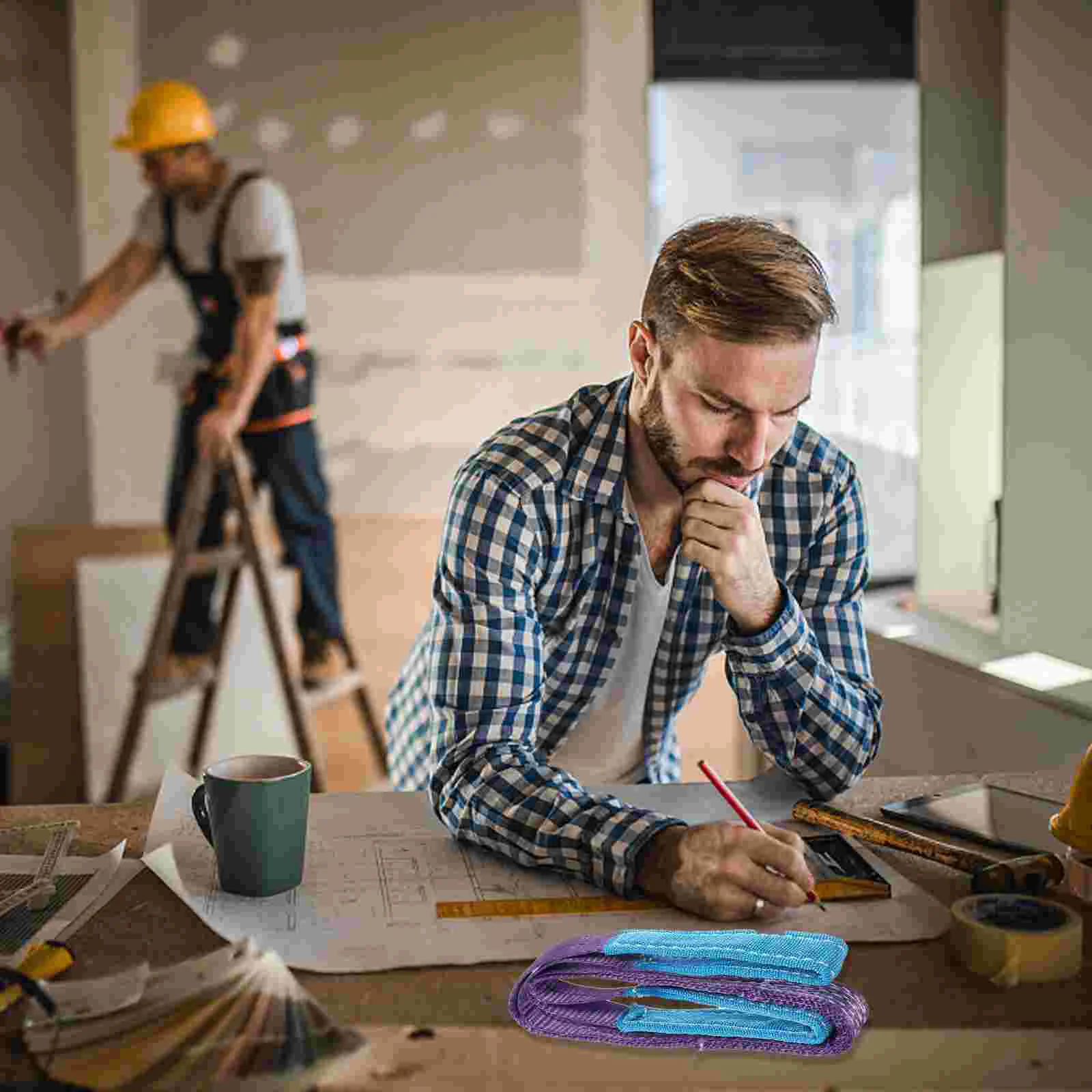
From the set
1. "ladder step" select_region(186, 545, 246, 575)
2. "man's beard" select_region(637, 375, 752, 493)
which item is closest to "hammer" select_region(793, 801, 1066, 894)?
"man's beard" select_region(637, 375, 752, 493)

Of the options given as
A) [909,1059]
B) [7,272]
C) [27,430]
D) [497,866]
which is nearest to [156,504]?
[27,430]

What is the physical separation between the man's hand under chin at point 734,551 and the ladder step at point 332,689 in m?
2.26

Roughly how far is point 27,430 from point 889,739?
2941 millimetres

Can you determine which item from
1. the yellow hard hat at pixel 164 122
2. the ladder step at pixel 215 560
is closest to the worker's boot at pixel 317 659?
the ladder step at pixel 215 560

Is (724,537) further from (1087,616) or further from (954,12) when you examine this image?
(954,12)

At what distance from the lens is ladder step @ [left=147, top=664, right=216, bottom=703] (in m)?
3.28

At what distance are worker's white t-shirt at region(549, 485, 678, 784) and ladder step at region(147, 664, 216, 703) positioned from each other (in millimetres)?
1890

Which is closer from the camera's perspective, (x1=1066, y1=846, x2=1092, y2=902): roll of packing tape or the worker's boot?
(x1=1066, y1=846, x2=1092, y2=902): roll of packing tape

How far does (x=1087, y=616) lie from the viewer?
6.95ft

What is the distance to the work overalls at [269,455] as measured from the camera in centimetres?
355

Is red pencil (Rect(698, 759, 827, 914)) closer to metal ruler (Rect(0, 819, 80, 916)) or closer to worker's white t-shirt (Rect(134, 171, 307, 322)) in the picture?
metal ruler (Rect(0, 819, 80, 916))

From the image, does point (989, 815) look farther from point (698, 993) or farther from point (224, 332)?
point (224, 332)

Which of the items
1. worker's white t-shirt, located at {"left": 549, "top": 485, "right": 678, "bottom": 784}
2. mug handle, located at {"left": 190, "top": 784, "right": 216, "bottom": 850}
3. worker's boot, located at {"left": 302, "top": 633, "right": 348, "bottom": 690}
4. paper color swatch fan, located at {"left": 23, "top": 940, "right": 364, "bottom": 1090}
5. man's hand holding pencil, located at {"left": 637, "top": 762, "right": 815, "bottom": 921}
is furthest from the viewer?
worker's boot, located at {"left": 302, "top": 633, "right": 348, "bottom": 690}

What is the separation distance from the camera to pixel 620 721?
1.63 meters
